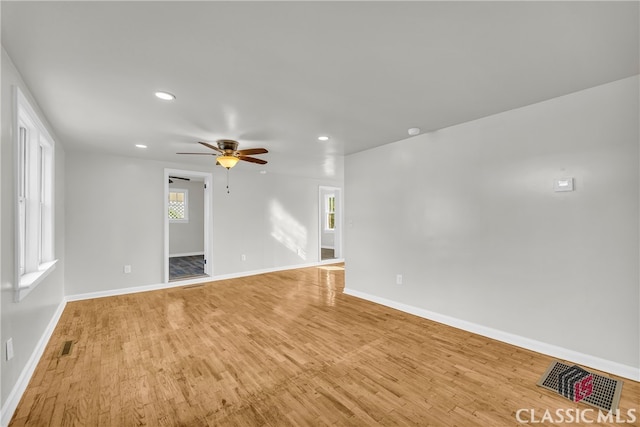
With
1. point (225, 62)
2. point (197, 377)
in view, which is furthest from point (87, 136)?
point (197, 377)

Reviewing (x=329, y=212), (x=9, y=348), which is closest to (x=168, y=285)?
(x=9, y=348)

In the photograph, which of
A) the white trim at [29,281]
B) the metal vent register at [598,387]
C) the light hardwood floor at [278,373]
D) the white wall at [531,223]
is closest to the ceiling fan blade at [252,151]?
the white wall at [531,223]

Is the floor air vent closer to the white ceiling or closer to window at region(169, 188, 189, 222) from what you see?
the white ceiling

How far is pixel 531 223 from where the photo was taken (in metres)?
2.74

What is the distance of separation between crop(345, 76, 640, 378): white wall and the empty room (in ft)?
0.06

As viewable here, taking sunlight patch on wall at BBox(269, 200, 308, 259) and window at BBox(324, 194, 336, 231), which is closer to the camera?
sunlight patch on wall at BBox(269, 200, 308, 259)

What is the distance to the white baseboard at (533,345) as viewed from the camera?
2.26 metres

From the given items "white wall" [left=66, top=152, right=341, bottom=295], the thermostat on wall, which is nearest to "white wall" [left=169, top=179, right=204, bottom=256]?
"white wall" [left=66, top=152, right=341, bottom=295]

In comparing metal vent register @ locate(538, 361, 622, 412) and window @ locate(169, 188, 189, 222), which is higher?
window @ locate(169, 188, 189, 222)

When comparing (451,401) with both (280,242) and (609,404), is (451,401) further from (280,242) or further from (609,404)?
(280,242)

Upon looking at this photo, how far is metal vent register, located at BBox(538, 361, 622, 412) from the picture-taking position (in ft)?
6.38

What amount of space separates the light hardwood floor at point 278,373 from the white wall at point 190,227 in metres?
4.96

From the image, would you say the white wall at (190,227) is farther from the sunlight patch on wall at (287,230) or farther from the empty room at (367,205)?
the empty room at (367,205)

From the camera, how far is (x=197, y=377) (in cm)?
231
